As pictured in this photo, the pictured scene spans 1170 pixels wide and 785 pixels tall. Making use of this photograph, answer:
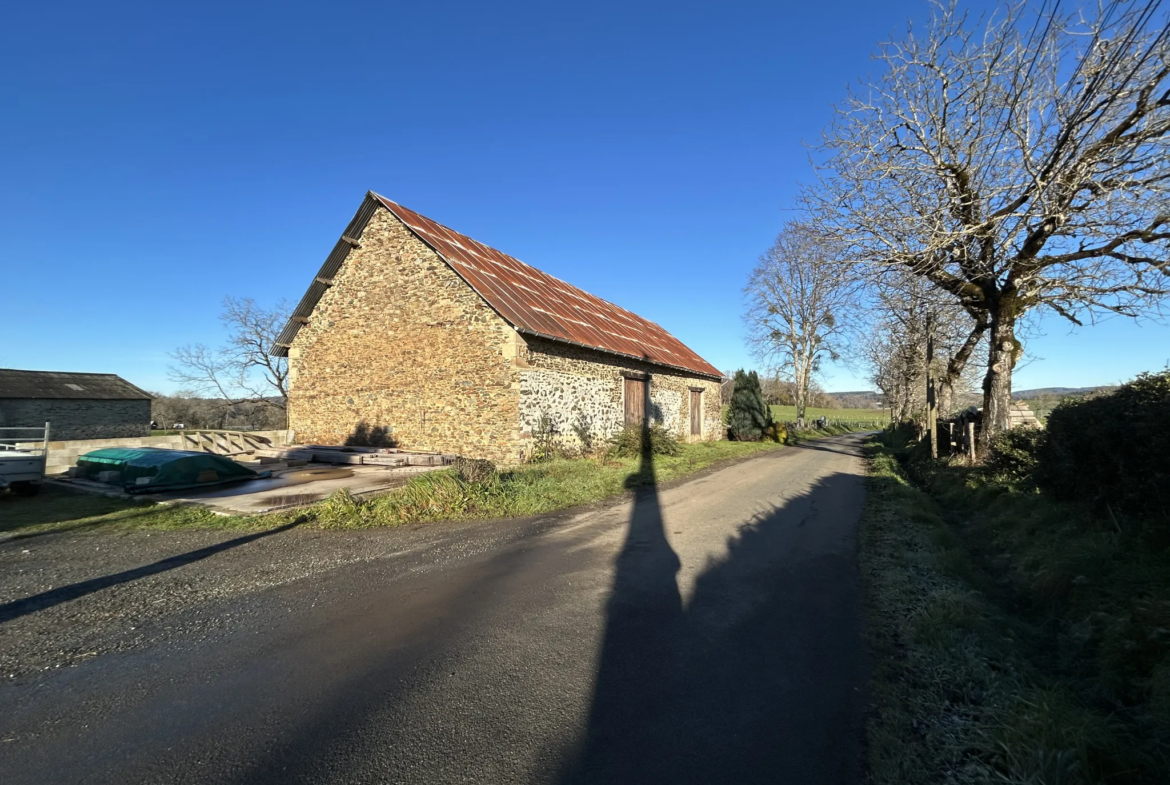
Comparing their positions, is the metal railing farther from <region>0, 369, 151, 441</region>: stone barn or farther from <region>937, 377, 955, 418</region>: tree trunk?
<region>937, 377, 955, 418</region>: tree trunk

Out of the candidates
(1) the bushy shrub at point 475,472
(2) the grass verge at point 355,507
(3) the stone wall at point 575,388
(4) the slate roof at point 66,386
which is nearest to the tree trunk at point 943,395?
(3) the stone wall at point 575,388

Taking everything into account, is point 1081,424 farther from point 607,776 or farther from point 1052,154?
point 607,776

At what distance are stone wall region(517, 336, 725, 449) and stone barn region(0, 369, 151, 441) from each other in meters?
30.0

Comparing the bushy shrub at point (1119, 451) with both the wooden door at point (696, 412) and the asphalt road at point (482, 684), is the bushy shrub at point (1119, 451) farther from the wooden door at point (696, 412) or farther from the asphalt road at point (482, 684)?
the wooden door at point (696, 412)

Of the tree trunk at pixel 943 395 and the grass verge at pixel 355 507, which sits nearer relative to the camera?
the grass verge at pixel 355 507

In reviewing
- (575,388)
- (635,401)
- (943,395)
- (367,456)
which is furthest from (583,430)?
(943,395)

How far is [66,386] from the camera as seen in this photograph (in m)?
31.5

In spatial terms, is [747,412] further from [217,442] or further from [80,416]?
[80,416]

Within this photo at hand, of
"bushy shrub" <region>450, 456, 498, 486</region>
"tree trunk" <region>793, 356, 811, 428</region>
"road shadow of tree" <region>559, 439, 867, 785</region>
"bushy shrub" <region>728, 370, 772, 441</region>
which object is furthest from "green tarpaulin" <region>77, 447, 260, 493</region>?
"tree trunk" <region>793, 356, 811, 428</region>

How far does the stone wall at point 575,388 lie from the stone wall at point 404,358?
0.52m

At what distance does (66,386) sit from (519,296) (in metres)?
33.1

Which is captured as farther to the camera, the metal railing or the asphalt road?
the metal railing

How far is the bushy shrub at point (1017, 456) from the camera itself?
849 centimetres

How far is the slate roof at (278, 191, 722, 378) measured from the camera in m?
14.4
